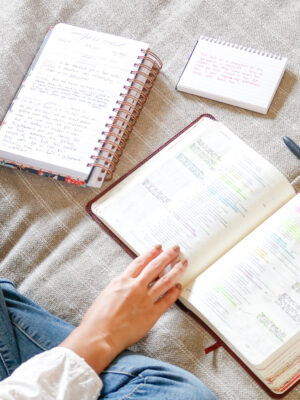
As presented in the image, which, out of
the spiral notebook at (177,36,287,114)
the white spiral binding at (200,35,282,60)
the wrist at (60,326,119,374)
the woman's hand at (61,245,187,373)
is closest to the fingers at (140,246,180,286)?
the woman's hand at (61,245,187,373)

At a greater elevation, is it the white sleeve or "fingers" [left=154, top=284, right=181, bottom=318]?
"fingers" [left=154, top=284, right=181, bottom=318]

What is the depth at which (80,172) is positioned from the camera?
92 cm

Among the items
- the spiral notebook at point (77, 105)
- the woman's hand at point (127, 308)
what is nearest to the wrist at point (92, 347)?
the woman's hand at point (127, 308)

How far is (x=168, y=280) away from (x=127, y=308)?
3.1 inches

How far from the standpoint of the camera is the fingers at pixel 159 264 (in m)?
0.85

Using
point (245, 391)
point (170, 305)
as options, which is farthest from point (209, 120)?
point (245, 391)

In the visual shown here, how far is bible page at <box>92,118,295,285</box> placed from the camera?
0.86 meters

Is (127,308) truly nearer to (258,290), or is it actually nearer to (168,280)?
(168,280)

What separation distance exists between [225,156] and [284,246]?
19 cm

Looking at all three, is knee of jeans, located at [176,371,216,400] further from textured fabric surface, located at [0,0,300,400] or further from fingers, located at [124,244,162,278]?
fingers, located at [124,244,162,278]

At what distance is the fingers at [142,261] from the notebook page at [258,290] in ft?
0.25

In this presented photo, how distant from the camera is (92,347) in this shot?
0.81 metres

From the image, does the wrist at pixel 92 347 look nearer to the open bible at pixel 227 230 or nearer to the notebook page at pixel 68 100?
the open bible at pixel 227 230

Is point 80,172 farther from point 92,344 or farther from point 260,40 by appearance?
point 260,40
